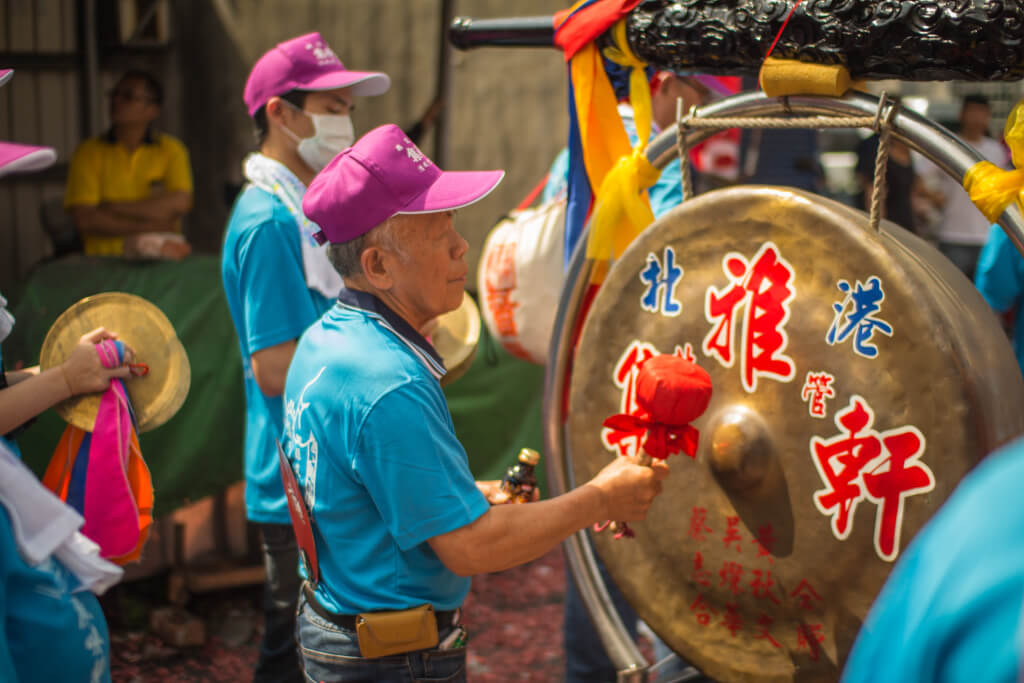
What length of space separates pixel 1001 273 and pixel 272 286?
70.7 inches

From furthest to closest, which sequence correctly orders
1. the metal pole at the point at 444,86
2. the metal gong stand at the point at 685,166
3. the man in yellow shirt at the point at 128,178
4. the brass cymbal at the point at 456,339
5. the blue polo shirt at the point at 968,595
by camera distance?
the metal pole at the point at 444,86 < the man in yellow shirt at the point at 128,178 < the brass cymbal at the point at 456,339 < the metal gong stand at the point at 685,166 < the blue polo shirt at the point at 968,595

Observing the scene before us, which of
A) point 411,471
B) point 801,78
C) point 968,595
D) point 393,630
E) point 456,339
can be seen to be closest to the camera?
point 968,595

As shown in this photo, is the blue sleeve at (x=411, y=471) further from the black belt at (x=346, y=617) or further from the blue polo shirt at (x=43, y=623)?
the blue polo shirt at (x=43, y=623)

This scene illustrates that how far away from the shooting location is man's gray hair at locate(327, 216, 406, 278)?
1.63 meters

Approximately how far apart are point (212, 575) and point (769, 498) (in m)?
2.52

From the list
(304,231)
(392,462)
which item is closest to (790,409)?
(392,462)

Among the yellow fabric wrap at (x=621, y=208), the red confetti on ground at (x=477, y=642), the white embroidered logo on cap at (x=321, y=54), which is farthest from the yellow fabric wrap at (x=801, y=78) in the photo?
the red confetti on ground at (x=477, y=642)

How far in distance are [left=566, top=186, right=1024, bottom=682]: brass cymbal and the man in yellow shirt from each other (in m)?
2.63

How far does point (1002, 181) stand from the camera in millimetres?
1604

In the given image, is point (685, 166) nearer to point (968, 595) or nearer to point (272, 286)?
point (272, 286)

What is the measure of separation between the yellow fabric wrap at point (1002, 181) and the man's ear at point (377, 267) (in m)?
0.93

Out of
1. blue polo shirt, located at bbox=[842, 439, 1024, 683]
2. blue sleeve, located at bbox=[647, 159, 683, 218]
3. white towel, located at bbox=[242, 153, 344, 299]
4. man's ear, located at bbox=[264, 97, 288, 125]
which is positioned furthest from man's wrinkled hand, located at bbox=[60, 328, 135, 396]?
blue polo shirt, located at bbox=[842, 439, 1024, 683]

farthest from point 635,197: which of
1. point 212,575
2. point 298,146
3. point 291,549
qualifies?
point 212,575

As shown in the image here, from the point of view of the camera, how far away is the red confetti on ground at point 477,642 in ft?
11.0
